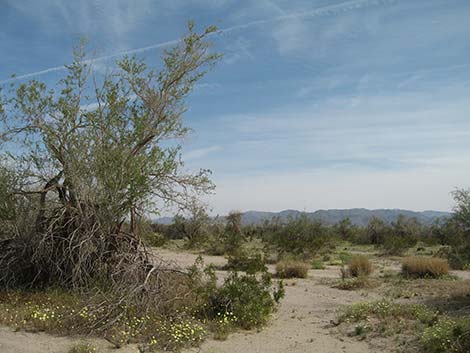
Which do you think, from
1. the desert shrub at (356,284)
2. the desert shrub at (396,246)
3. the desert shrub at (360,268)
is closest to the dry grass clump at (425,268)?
the desert shrub at (360,268)

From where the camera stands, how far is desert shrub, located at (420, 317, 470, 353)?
732 centimetres

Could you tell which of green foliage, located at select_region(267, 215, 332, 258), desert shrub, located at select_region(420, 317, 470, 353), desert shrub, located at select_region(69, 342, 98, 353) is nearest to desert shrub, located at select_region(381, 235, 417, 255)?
green foliage, located at select_region(267, 215, 332, 258)

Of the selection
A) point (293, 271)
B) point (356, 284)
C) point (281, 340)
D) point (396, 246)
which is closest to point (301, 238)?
point (396, 246)

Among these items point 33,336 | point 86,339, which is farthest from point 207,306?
point 33,336

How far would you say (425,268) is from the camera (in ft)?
53.3

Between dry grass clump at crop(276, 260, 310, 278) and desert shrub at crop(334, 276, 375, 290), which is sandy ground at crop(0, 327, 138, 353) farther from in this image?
dry grass clump at crop(276, 260, 310, 278)

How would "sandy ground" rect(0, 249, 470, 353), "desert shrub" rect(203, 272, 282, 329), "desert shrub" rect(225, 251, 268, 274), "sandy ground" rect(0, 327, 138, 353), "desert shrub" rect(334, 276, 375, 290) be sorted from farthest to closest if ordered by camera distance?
"desert shrub" rect(225, 251, 268, 274) → "desert shrub" rect(334, 276, 375, 290) → "desert shrub" rect(203, 272, 282, 329) → "sandy ground" rect(0, 249, 470, 353) → "sandy ground" rect(0, 327, 138, 353)

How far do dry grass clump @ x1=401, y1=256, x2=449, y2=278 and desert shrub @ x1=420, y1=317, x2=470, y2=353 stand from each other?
332 inches

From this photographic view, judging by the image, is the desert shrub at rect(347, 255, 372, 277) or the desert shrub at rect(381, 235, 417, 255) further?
the desert shrub at rect(381, 235, 417, 255)

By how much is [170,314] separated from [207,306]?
84 centimetres

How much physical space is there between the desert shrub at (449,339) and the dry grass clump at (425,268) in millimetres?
8434

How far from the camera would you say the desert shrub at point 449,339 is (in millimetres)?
7316


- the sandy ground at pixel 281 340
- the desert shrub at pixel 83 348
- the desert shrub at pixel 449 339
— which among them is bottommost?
the sandy ground at pixel 281 340

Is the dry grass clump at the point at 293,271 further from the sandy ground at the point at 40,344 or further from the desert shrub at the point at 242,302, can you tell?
the sandy ground at the point at 40,344
